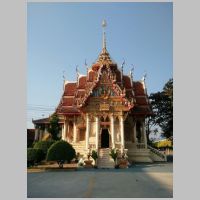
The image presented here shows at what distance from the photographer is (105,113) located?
27.5 m

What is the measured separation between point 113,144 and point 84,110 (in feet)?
12.8

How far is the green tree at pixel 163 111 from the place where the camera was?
39.3 metres

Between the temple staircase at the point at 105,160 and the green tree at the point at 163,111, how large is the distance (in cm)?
1465

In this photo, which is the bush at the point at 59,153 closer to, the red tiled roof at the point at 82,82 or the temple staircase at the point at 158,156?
the temple staircase at the point at 158,156

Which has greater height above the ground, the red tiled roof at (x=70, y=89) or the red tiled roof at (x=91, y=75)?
the red tiled roof at (x=91, y=75)

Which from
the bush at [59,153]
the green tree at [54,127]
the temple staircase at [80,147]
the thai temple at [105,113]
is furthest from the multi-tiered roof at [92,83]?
the bush at [59,153]

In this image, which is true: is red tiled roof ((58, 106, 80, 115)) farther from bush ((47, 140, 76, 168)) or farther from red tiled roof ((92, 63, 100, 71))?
bush ((47, 140, 76, 168))

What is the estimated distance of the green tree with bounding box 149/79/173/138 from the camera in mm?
39312

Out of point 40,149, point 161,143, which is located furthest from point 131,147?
point 161,143

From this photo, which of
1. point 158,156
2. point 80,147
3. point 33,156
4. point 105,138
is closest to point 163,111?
point 158,156

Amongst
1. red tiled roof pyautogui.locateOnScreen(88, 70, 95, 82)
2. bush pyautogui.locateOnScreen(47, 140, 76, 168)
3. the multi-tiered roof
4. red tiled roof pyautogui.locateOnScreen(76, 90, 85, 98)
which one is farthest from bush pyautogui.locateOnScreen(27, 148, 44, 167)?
red tiled roof pyautogui.locateOnScreen(88, 70, 95, 82)

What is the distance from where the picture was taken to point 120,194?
10.9 metres

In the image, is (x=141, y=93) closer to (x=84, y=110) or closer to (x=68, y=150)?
(x=84, y=110)

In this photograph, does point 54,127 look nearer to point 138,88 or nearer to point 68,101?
point 68,101
